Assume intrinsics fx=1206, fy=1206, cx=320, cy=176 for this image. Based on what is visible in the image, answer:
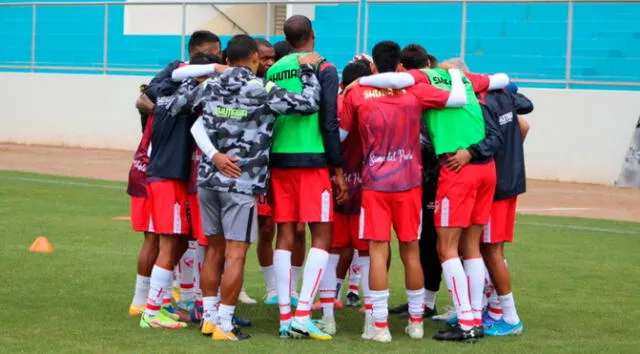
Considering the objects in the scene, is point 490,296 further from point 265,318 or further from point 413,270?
point 265,318

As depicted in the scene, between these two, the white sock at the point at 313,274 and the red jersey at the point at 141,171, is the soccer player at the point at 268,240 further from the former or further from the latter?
the red jersey at the point at 141,171

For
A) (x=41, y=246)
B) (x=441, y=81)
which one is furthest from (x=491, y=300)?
(x=41, y=246)

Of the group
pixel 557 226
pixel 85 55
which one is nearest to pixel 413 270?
pixel 557 226

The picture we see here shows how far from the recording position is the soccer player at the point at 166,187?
8.58m

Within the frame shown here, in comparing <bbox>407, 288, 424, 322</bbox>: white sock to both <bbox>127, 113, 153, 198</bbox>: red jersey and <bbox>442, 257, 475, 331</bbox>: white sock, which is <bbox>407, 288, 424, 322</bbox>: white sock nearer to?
<bbox>442, 257, 475, 331</bbox>: white sock

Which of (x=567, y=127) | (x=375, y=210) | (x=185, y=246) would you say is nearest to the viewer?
(x=375, y=210)

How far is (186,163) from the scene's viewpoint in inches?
339

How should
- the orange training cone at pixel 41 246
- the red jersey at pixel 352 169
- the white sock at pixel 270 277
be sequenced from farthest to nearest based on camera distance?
the orange training cone at pixel 41 246 < the white sock at pixel 270 277 < the red jersey at pixel 352 169

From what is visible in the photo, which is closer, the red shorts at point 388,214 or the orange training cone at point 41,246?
the red shorts at point 388,214

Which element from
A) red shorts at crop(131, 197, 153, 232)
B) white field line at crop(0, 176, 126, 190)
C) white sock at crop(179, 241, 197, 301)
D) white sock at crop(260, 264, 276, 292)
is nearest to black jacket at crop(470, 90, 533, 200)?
white sock at crop(260, 264, 276, 292)

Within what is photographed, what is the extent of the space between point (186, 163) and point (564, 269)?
485 centimetres

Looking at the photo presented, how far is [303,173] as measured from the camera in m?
8.34

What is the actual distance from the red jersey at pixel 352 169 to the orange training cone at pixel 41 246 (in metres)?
4.31

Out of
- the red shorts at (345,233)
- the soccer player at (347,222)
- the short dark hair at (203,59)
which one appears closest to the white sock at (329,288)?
the soccer player at (347,222)
